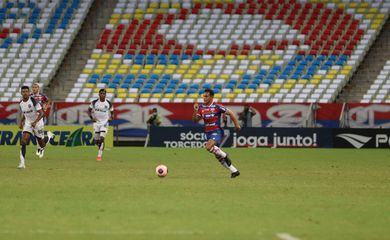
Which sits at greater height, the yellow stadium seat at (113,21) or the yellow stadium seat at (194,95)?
the yellow stadium seat at (113,21)

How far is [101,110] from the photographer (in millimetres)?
32344

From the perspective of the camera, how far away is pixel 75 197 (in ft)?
56.0

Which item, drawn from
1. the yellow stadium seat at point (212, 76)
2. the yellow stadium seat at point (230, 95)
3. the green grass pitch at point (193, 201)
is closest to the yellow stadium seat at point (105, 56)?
the yellow stadium seat at point (212, 76)

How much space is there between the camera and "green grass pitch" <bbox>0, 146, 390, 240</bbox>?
1245cm

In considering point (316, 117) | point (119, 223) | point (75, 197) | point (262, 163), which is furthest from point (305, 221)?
point (316, 117)

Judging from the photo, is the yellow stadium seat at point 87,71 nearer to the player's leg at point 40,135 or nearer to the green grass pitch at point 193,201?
the player's leg at point 40,135

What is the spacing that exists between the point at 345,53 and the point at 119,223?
4036cm

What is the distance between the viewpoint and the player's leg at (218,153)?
2289 cm

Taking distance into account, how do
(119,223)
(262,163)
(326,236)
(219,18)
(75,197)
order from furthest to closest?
(219,18) → (262,163) → (75,197) → (119,223) → (326,236)

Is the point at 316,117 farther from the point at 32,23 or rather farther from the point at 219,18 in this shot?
the point at 32,23

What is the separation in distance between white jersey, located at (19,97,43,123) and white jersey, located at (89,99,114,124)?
530 cm

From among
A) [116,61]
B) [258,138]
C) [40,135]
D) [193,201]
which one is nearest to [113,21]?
[116,61]

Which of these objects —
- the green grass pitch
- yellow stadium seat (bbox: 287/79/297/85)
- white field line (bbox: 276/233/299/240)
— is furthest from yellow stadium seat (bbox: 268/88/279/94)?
white field line (bbox: 276/233/299/240)

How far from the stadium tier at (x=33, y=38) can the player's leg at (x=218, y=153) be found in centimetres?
2831
